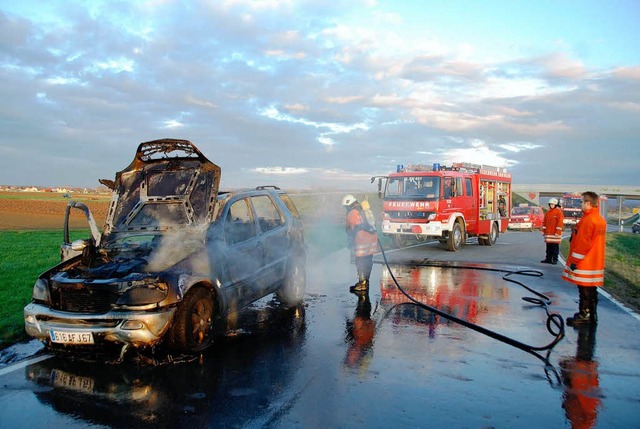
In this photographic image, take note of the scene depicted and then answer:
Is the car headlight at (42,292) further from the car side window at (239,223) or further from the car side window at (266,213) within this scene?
the car side window at (266,213)

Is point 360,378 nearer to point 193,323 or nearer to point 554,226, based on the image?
point 193,323

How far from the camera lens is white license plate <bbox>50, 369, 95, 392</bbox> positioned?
4.58 metres

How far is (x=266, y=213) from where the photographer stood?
7.62m

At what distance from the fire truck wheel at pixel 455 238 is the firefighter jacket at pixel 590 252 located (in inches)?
360

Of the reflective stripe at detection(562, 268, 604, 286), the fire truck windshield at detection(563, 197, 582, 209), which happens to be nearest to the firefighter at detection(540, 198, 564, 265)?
the reflective stripe at detection(562, 268, 604, 286)

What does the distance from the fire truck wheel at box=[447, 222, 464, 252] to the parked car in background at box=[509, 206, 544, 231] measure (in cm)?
1511

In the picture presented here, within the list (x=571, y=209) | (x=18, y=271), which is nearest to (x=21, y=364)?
(x=18, y=271)

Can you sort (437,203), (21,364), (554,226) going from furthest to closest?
(437,203) < (554,226) < (21,364)

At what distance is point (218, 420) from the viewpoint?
3863 mm

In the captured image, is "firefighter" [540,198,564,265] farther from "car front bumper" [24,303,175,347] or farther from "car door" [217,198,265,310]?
"car front bumper" [24,303,175,347]

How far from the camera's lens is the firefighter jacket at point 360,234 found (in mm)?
9164

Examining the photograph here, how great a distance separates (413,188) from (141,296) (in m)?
12.6

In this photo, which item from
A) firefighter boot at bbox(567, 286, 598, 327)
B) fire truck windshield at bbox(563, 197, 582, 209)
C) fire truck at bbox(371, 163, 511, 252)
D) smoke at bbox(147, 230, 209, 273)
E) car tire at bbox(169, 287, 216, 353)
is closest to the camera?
car tire at bbox(169, 287, 216, 353)

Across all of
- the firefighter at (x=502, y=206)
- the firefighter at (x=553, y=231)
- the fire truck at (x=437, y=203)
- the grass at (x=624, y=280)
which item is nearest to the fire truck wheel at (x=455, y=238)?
the fire truck at (x=437, y=203)
